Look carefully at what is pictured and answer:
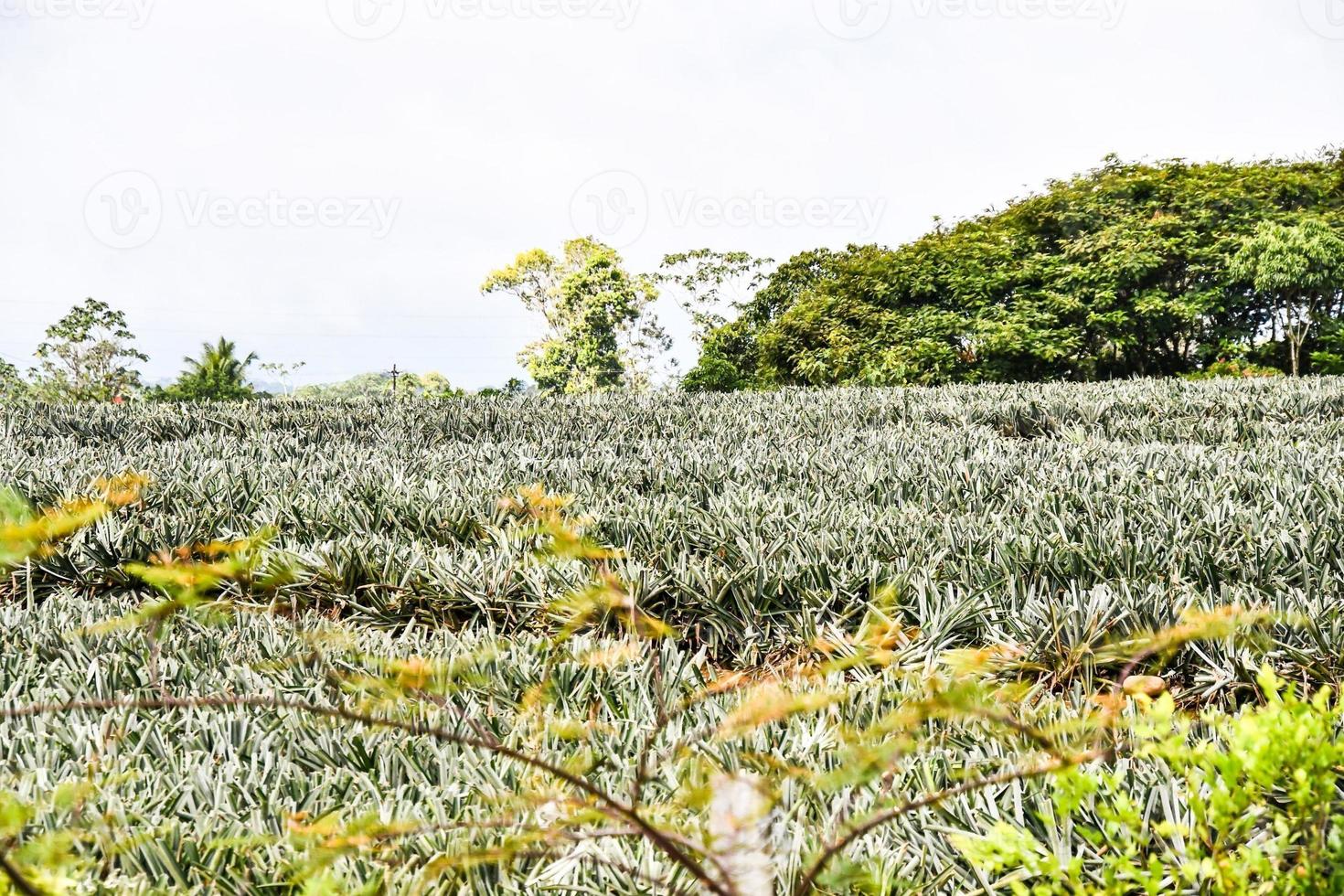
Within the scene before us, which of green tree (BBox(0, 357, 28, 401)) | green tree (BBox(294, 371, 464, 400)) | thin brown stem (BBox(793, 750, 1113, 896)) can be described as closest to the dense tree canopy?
green tree (BBox(294, 371, 464, 400))

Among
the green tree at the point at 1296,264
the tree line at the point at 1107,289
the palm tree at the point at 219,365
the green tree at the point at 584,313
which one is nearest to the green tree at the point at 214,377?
the palm tree at the point at 219,365

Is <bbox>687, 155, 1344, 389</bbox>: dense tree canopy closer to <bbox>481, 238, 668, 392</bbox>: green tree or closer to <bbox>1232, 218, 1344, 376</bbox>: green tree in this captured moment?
<bbox>1232, 218, 1344, 376</bbox>: green tree

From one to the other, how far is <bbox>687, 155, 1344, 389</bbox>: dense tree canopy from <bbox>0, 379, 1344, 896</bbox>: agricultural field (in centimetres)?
1278

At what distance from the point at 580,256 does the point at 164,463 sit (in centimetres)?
3709

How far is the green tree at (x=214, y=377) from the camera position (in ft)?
149

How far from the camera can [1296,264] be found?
1491cm

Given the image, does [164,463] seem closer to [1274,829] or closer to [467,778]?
[467,778]

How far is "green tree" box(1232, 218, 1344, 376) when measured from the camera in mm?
14953

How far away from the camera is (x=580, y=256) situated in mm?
39656

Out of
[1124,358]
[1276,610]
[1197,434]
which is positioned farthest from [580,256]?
[1276,610]

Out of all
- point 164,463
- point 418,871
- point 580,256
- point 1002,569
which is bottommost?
point 418,871

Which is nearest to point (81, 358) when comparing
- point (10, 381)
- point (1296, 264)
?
point (10, 381)

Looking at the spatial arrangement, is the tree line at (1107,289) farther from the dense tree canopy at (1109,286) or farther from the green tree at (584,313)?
the green tree at (584,313)

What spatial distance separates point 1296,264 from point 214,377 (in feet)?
162
